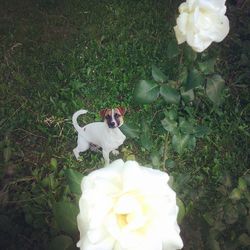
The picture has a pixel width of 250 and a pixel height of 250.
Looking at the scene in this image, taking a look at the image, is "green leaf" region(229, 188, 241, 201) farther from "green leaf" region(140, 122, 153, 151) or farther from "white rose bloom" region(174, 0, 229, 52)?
"white rose bloom" region(174, 0, 229, 52)

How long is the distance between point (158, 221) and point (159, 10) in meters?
2.56

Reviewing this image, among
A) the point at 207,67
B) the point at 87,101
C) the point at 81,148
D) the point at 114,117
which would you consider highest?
the point at 207,67

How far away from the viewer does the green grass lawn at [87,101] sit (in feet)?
6.68

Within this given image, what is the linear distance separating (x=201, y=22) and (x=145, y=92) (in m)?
0.33

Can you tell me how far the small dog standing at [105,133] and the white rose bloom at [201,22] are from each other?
588 millimetres

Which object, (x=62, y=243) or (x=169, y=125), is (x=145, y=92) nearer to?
(x=169, y=125)

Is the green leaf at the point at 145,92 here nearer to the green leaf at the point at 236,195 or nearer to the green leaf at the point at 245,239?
the green leaf at the point at 236,195

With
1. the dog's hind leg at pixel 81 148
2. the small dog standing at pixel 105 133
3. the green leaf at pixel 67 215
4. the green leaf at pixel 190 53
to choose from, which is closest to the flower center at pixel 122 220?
the green leaf at pixel 67 215

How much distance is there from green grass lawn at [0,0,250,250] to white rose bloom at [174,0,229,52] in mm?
567

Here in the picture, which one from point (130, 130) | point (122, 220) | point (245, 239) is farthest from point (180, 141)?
point (122, 220)

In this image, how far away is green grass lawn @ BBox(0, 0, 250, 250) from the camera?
2035 mm

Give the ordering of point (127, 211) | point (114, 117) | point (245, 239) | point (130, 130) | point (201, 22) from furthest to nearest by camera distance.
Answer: point (114, 117), point (130, 130), point (245, 239), point (201, 22), point (127, 211)

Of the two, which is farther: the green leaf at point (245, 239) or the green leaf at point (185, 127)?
the green leaf at point (185, 127)

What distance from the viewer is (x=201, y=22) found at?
4.62 ft
